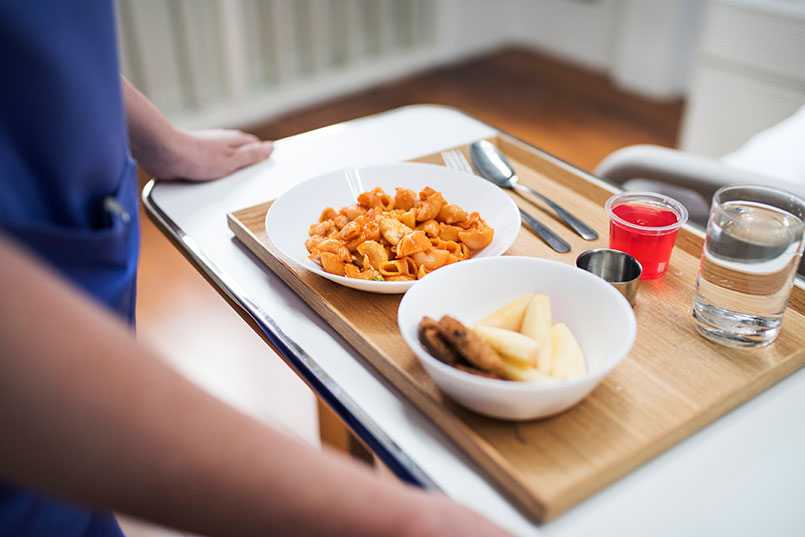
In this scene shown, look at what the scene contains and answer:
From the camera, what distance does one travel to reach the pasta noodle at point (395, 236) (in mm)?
805

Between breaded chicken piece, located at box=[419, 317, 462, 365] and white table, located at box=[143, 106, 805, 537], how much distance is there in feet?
0.23

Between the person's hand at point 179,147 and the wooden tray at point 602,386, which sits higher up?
the person's hand at point 179,147

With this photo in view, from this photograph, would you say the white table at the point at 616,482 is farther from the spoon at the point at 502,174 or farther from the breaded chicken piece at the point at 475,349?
the spoon at the point at 502,174

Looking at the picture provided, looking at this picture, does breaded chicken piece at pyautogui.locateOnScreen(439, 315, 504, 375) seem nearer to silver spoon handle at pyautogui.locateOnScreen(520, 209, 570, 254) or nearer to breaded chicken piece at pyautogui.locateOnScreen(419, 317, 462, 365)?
breaded chicken piece at pyautogui.locateOnScreen(419, 317, 462, 365)

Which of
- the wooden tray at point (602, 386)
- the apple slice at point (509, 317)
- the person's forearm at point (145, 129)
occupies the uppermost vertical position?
the person's forearm at point (145, 129)

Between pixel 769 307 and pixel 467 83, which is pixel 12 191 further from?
pixel 467 83

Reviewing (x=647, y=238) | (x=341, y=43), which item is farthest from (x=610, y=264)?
(x=341, y=43)

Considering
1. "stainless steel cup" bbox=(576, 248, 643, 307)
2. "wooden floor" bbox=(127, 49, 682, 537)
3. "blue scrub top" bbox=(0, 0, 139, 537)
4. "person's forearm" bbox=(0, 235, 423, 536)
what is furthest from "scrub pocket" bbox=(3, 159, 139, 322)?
"wooden floor" bbox=(127, 49, 682, 537)

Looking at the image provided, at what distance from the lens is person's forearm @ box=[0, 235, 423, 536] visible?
1.23 feet

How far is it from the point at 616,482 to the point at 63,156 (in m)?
0.53

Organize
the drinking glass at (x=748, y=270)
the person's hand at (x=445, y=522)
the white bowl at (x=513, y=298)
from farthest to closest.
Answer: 1. the drinking glass at (x=748, y=270)
2. the white bowl at (x=513, y=298)
3. the person's hand at (x=445, y=522)

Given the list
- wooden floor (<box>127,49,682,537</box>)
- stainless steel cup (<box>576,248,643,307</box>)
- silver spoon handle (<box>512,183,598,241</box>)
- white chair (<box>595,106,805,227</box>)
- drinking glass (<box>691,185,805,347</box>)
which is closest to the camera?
drinking glass (<box>691,185,805,347</box>)

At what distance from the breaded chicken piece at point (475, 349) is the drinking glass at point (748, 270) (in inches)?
10.8

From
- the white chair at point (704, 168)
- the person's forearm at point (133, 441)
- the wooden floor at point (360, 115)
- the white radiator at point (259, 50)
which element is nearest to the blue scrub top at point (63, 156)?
the person's forearm at point (133, 441)
